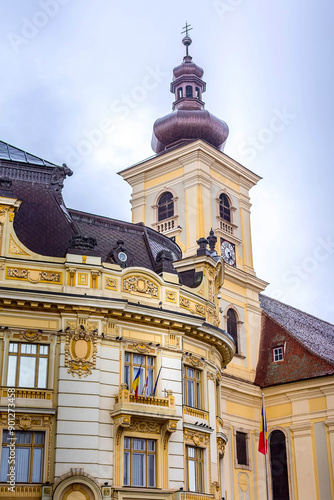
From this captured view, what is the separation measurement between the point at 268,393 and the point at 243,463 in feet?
17.4

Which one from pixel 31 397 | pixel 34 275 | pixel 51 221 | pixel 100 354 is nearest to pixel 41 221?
pixel 51 221

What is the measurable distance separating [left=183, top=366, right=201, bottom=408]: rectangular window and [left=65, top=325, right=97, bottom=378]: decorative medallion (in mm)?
4592

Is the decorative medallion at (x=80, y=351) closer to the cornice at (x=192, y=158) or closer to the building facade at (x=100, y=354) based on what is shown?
the building facade at (x=100, y=354)

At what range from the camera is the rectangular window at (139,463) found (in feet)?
95.4

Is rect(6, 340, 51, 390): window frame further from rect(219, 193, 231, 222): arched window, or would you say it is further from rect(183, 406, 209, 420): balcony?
rect(219, 193, 231, 222): arched window

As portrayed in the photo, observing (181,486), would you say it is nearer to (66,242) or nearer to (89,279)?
(89,279)

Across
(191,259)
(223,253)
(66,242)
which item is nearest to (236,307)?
(223,253)

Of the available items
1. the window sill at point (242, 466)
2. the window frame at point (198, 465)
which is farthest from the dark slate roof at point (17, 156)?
the window sill at point (242, 466)

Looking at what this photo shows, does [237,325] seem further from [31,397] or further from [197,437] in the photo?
[31,397]

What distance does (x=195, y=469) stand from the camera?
1243 inches

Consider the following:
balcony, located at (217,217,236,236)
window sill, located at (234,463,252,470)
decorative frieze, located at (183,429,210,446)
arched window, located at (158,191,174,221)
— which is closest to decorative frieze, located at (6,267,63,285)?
decorative frieze, located at (183,429,210,446)

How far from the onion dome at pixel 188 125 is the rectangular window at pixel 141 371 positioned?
32.6m

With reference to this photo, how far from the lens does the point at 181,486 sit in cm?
2986

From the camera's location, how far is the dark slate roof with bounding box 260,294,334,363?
58.1 m
